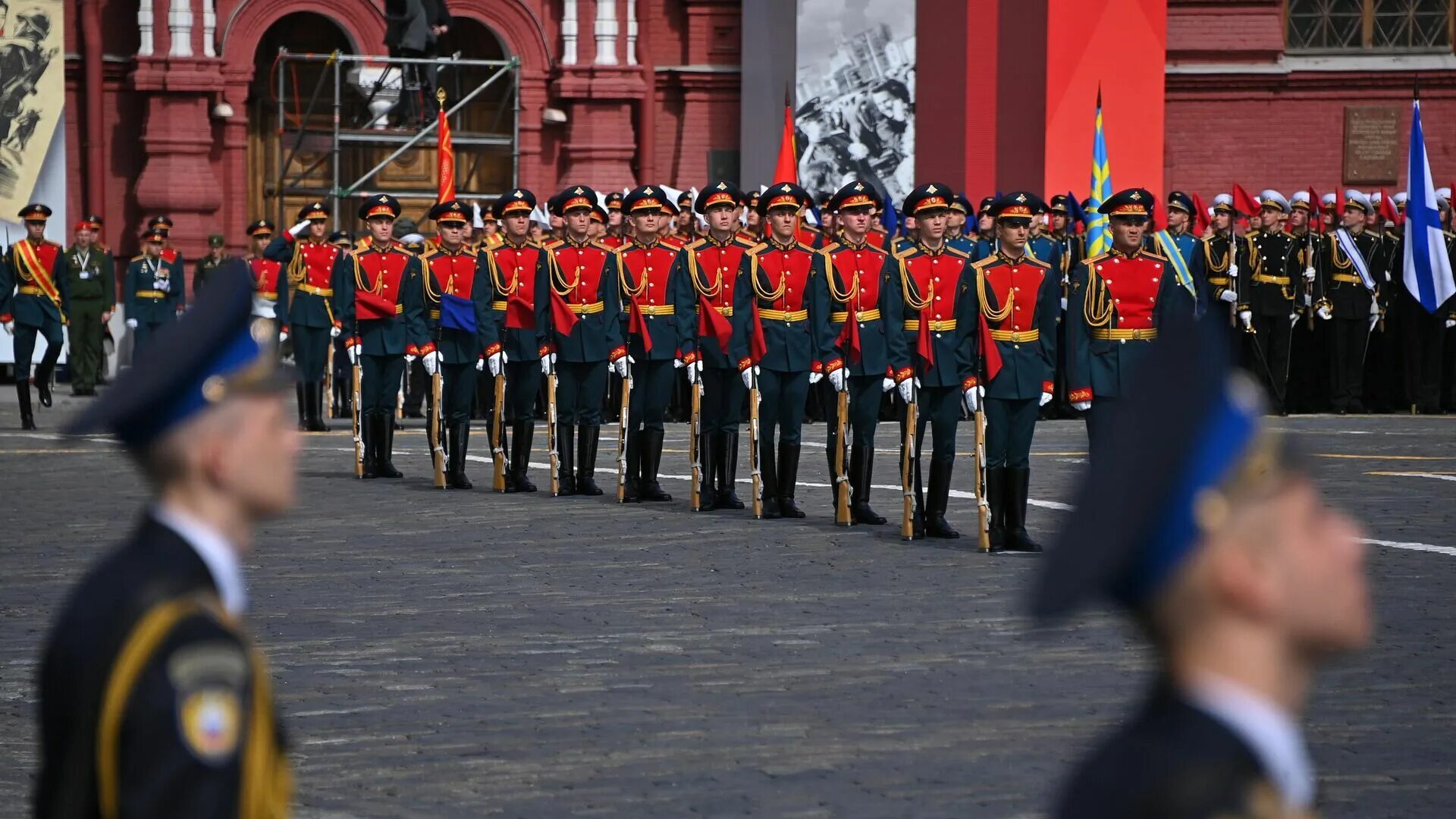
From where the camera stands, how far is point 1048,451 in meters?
17.7

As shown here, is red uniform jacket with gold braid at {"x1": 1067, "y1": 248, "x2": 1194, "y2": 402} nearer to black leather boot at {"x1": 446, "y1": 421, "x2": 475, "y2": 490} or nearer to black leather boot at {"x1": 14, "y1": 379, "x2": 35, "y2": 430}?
black leather boot at {"x1": 446, "y1": 421, "x2": 475, "y2": 490}

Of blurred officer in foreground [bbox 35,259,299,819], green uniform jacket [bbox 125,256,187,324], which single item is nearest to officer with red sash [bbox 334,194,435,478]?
green uniform jacket [bbox 125,256,187,324]

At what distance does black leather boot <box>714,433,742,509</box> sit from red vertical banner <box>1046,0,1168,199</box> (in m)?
11.0

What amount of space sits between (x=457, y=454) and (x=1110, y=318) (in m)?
5.25

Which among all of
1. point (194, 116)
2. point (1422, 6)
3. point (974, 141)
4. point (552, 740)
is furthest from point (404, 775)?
point (1422, 6)

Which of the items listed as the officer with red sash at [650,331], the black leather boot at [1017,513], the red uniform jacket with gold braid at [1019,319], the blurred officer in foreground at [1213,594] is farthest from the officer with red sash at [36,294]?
the blurred officer in foreground at [1213,594]

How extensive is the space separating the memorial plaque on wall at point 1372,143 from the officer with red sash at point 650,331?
15.5 meters

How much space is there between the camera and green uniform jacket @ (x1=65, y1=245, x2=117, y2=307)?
2461cm

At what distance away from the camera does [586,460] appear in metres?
15.0

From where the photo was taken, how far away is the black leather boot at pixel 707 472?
1417cm

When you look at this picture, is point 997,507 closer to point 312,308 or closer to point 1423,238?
point 312,308

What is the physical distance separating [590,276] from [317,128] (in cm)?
1409

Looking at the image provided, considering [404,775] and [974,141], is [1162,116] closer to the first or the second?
[974,141]

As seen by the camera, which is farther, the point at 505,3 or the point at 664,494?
the point at 505,3
